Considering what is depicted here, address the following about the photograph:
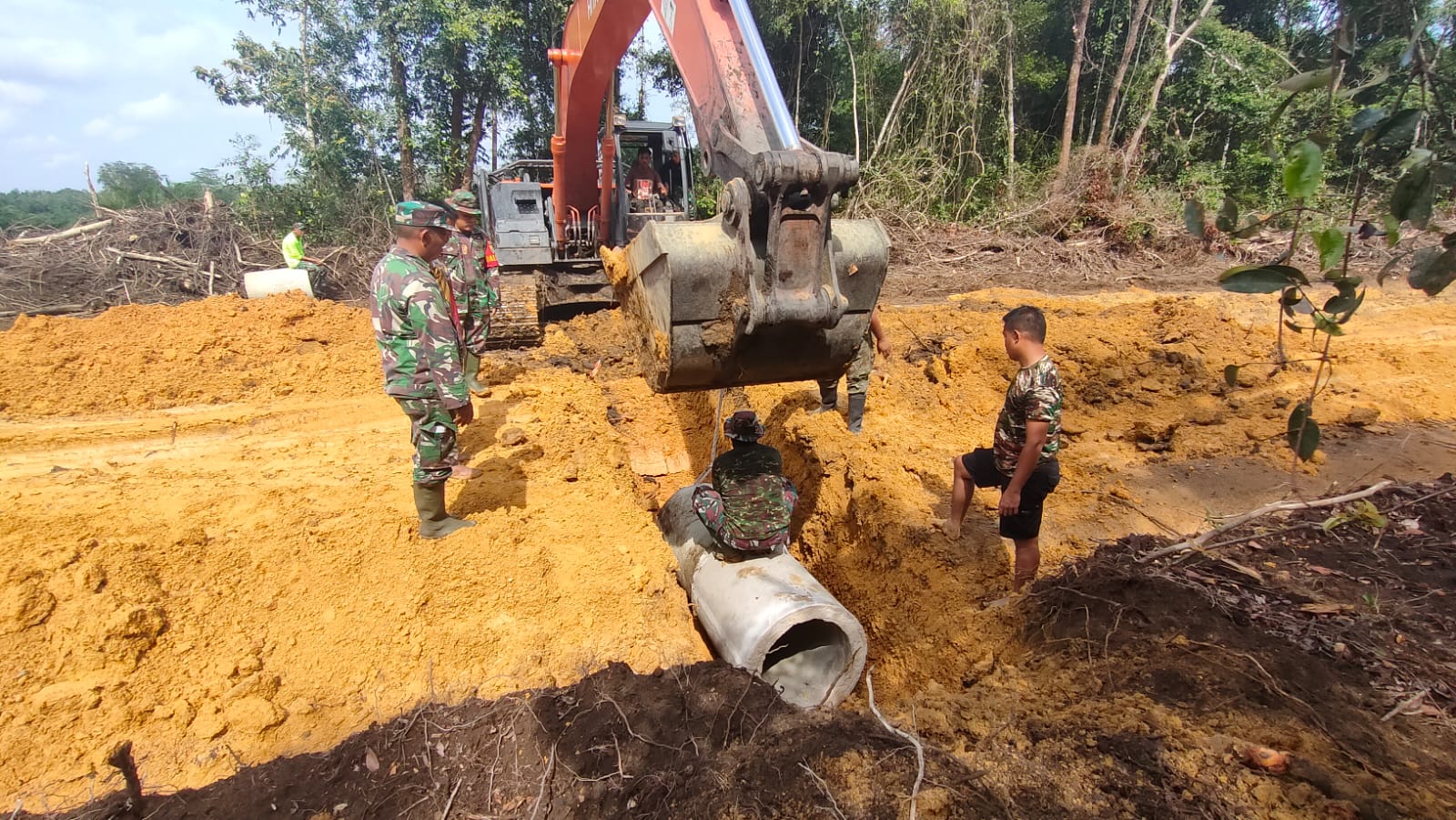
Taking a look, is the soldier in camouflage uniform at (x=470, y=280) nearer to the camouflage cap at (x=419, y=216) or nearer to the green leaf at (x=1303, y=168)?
the camouflage cap at (x=419, y=216)

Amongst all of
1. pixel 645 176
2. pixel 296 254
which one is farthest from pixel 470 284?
pixel 296 254

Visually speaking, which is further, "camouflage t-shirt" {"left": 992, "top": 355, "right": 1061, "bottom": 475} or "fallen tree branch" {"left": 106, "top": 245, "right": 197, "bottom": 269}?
"fallen tree branch" {"left": 106, "top": 245, "right": 197, "bottom": 269}

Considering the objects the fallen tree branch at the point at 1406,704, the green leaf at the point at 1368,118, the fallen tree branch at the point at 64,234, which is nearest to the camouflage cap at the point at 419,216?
the green leaf at the point at 1368,118

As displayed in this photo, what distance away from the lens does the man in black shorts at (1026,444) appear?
3.61 metres

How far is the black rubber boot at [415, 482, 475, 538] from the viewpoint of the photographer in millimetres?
4066

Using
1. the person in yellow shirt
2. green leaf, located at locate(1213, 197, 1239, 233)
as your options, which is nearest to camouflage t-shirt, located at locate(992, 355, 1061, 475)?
green leaf, located at locate(1213, 197, 1239, 233)

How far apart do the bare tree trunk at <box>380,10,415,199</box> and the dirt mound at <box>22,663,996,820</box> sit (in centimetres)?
1691

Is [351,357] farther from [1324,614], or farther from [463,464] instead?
[1324,614]

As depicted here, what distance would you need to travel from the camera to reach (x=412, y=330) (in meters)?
4.05

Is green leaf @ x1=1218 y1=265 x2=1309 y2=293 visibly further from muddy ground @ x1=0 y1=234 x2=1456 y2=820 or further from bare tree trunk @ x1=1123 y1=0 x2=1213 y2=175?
bare tree trunk @ x1=1123 y1=0 x2=1213 y2=175

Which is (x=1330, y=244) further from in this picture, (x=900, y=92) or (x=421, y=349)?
(x=900, y=92)

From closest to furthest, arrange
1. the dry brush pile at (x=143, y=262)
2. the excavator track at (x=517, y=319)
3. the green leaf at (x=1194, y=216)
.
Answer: the green leaf at (x=1194, y=216) < the excavator track at (x=517, y=319) < the dry brush pile at (x=143, y=262)

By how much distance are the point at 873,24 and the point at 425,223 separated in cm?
1706

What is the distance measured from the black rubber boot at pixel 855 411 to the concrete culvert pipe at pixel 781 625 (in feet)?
6.37
